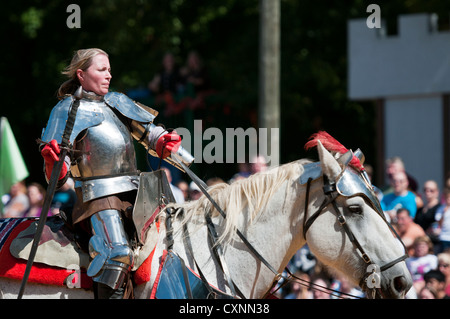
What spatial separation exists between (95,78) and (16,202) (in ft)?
18.9

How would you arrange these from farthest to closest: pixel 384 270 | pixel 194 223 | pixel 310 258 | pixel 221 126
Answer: pixel 221 126 → pixel 310 258 → pixel 194 223 → pixel 384 270

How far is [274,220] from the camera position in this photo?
4.18m

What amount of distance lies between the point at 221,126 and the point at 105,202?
933 cm

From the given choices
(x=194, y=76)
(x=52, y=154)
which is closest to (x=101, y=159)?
(x=52, y=154)

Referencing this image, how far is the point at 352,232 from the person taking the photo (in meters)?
4.03

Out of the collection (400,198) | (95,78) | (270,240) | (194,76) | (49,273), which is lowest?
(400,198)

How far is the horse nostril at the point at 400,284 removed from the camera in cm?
398

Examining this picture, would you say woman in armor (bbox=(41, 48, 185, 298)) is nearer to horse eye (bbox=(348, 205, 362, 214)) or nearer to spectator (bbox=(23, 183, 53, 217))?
horse eye (bbox=(348, 205, 362, 214))

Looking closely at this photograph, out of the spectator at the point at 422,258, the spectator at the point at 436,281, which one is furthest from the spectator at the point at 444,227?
the spectator at the point at 436,281

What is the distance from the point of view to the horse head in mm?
3980

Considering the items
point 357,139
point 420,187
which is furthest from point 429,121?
point 357,139

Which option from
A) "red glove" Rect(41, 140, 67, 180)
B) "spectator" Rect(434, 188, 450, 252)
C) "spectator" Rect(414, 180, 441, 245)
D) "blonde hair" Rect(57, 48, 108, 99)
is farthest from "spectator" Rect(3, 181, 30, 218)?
"red glove" Rect(41, 140, 67, 180)

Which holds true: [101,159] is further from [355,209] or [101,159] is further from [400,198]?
[400,198]

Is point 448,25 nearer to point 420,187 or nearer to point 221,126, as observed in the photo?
point 420,187
